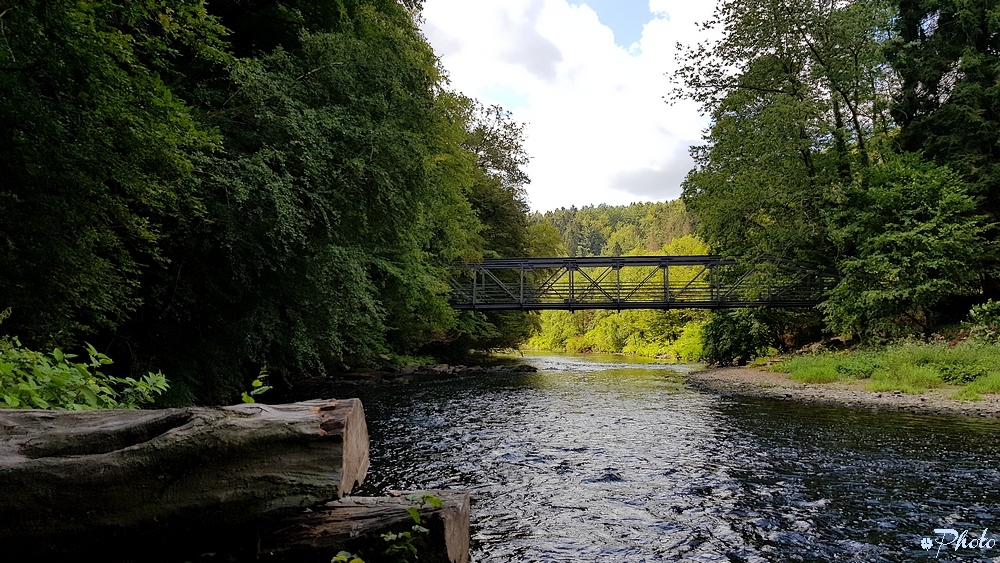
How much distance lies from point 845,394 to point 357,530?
15852 mm

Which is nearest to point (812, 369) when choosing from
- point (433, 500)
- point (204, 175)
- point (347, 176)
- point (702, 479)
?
point (702, 479)

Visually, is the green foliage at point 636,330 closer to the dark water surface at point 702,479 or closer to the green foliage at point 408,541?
the dark water surface at point 702,479

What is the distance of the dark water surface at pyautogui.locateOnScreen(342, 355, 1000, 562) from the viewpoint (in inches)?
206

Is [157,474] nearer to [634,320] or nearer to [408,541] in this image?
[408,541]

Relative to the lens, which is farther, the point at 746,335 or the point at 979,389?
the point at 746,335

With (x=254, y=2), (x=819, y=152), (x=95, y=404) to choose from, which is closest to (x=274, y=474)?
(x=95, y=404)

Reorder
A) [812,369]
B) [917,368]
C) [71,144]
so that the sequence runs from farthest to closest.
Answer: [812,369] < [917,368] < [71,144]

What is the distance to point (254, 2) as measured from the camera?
1293 cm

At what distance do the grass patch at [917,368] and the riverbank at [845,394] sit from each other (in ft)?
1.11

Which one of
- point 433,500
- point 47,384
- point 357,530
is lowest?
point 357,530

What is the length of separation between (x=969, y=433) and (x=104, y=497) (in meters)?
12.7

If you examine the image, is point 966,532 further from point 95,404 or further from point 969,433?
point 95,404

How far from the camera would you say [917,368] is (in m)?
15.4

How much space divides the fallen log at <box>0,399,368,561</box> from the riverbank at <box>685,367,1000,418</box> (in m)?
14.1
